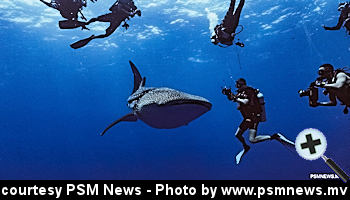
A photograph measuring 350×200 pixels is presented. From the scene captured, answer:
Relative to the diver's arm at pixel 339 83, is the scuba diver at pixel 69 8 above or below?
above

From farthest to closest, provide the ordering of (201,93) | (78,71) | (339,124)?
(201,93) → (339,124) → (78,71)

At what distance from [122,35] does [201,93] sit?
34.2 metres

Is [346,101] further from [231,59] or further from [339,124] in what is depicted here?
[339,124]

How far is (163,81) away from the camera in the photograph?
4484 centimetres

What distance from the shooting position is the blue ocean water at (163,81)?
70.7ft

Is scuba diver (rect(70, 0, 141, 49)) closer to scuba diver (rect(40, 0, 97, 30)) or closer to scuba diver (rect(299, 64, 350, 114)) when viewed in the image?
scuba diver (rect(40, 0, 97, 30))

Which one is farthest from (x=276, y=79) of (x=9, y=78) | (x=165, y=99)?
(x=9, y=78)

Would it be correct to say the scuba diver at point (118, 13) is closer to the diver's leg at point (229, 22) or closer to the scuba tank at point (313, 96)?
the diver's leg at point (229, 22)

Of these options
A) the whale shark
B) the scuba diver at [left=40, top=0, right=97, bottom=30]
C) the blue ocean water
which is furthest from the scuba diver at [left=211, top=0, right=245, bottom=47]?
the blue ocean water

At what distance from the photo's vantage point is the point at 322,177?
704cm

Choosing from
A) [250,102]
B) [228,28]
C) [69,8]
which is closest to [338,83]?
[250,102]

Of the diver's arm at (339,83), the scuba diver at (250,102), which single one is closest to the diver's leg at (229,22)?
the scuba diver at (250,102)

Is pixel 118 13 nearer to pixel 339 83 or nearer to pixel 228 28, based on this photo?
pixel 228 28

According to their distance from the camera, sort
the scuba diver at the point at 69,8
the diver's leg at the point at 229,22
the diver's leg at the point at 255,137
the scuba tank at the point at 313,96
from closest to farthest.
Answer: the scuba tank at the point at 313,96 < the scuba diver at the point at 69,8 < the diver's leg at the point at 255,137 < the diver's leg at the point at 229,22
